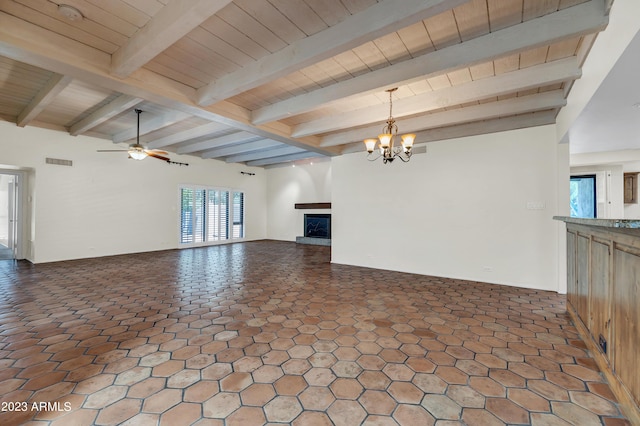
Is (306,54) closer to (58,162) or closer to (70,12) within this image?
(70,12)

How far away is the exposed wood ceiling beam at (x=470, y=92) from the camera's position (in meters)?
2.78

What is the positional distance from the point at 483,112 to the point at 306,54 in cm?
283

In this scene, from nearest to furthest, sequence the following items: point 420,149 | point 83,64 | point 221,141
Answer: point 83,64 → point 420,149 → point 221,141

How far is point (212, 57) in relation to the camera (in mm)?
2771

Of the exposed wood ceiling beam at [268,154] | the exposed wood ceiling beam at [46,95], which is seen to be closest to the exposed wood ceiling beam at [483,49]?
the exposed wood ceiling beam at [46,95]

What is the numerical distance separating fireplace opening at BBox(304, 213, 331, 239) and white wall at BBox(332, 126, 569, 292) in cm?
334

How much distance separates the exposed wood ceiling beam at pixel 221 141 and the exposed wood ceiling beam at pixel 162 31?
107 inches

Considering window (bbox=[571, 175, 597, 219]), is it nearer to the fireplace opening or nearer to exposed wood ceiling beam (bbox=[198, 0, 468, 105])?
the fireplace opening

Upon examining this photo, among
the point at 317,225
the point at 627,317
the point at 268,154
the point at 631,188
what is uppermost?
the point at 268,154

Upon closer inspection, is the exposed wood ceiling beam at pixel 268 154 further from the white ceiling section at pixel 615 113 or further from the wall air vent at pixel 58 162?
the white ceiling section at pixel 615 113

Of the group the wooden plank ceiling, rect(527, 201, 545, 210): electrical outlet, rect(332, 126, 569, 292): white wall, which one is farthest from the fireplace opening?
rect(527, 201, 545, 210): electrical outlet

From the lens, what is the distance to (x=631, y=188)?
6.38 m

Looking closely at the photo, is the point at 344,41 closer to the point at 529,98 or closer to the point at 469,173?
the point at 529,98

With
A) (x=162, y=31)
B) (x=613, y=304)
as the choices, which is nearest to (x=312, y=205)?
(x=162, y=31)
